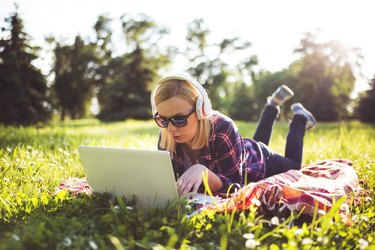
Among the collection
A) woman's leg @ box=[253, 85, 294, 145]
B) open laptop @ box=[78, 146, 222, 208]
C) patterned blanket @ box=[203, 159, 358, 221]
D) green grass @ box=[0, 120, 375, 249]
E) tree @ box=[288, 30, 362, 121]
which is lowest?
green grass @ box=[0, 120, 375, 249]

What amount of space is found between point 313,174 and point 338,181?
0.63m

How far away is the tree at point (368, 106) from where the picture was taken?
2527 cm

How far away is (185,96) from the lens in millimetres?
2596

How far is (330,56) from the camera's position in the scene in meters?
29.9

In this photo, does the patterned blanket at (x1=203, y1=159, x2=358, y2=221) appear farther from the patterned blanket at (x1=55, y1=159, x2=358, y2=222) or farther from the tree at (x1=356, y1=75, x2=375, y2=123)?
the tree at (x1=356, y1=75, x2=375, y2=123)

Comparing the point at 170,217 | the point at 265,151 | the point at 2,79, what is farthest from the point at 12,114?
the point at 170,217

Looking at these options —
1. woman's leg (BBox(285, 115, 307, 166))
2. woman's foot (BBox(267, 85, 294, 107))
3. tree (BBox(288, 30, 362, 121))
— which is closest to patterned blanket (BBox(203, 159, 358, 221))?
woman's leg (BBox(285, 115, 307, 166))

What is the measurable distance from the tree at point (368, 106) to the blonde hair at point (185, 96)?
26512 millimetres

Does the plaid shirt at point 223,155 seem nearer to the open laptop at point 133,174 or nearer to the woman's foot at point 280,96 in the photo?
Answer: the open laptop at point 133,174

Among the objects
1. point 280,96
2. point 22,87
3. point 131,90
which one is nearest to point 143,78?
point 131,90

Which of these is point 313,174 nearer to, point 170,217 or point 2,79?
point 170,217

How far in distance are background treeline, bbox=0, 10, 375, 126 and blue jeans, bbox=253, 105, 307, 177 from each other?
1064 cm

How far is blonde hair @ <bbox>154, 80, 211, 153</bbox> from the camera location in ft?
8.46

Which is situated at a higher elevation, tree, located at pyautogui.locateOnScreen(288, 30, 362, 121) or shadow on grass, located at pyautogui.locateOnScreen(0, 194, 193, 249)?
tree, located at pyautogui.locateOnScreen(288, 30, 362, 121)
